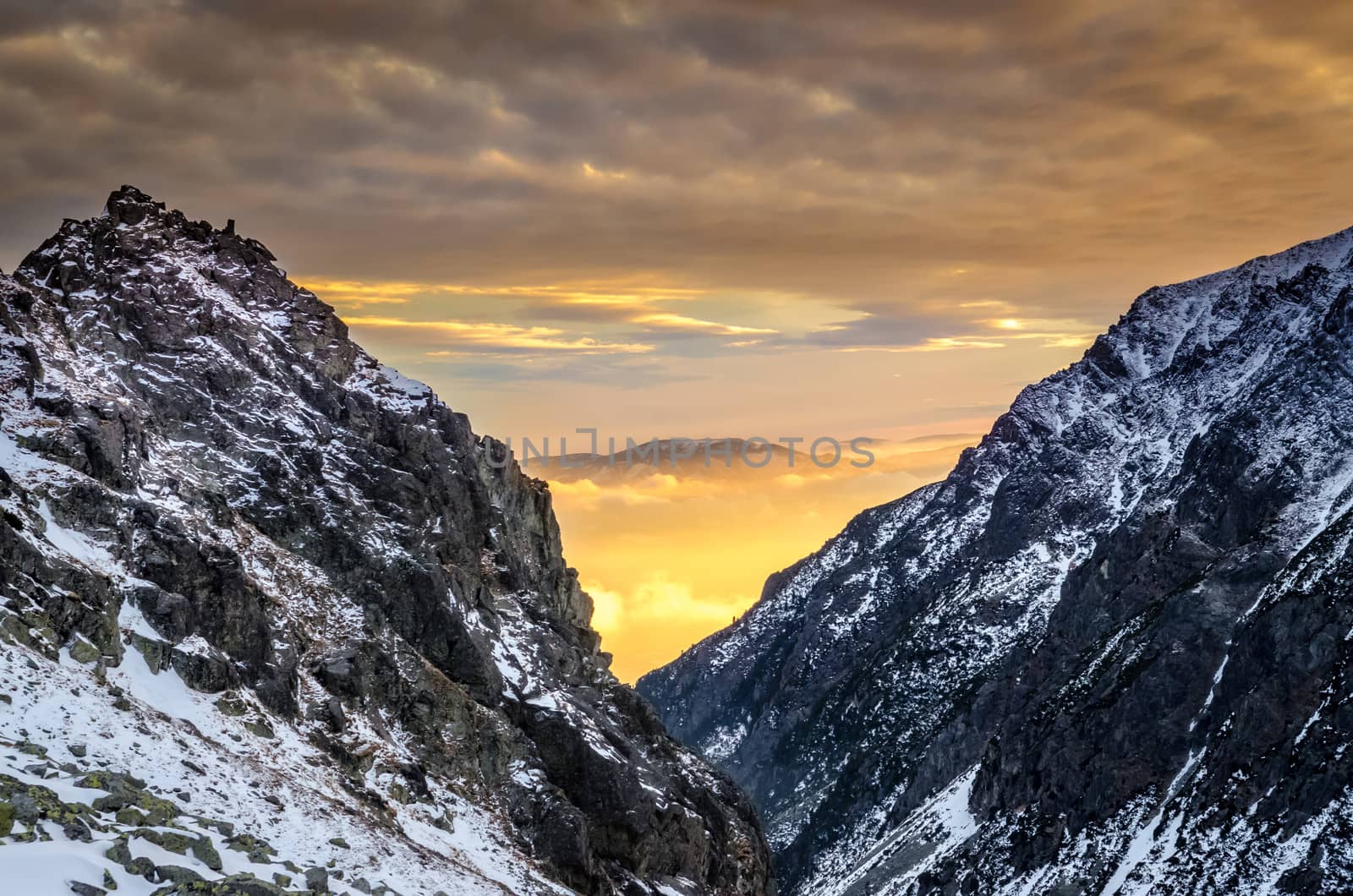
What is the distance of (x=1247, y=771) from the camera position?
366 ft

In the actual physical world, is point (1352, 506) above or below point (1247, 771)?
above

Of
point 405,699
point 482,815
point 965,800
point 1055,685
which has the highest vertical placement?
point 405,699

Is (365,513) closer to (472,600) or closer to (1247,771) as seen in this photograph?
(472,600)

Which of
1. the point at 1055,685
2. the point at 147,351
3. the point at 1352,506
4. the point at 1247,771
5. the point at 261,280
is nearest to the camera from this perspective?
the point at 147,351

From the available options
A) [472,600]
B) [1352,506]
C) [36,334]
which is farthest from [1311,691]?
[36,334]

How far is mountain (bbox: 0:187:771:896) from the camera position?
44.1 m

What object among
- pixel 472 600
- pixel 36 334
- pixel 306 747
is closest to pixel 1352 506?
pixel 472 600

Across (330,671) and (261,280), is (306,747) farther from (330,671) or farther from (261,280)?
(261,280)

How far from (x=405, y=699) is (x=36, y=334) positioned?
1272 inches

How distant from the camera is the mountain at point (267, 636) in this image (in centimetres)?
4406

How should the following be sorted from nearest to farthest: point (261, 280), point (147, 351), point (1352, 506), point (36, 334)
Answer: point (36, 334), point (147, 351), point (261, 280), point (1352, 506)

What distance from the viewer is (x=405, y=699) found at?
2879 inches

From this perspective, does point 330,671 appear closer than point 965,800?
Yes

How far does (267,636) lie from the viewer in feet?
217
